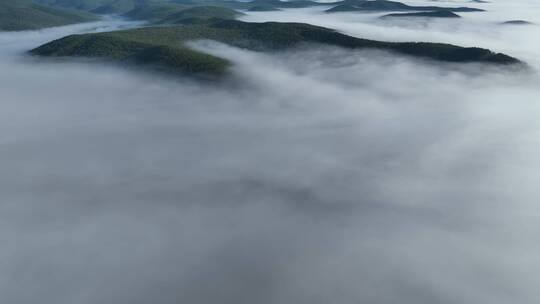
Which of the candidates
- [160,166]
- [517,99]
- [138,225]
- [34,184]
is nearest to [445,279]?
[138,225]

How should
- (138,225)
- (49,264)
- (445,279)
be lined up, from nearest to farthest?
(445,279), (49,264), (138,225)

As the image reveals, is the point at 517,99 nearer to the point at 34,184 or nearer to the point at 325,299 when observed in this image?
the point at 325,299

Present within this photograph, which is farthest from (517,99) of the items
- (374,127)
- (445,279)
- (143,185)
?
(143,185)

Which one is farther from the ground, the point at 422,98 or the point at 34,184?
the point at 422,98

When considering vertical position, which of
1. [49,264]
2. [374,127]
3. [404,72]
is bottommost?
[49,264]

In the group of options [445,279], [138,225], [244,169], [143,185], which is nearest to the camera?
[445,279]

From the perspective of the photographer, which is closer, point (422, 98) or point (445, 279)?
point (445, 279)

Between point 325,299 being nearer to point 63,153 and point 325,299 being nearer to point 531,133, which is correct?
point 63,153
